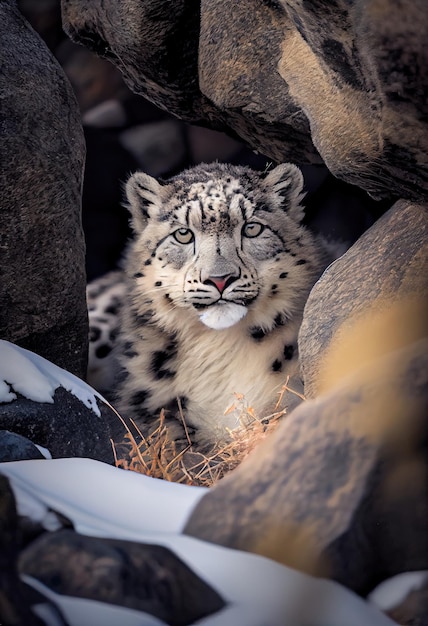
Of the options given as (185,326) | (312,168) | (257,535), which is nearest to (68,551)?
(257,535)

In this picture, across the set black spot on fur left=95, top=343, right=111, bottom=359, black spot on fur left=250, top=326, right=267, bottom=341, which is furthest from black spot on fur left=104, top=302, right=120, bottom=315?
black spot on fur left=250, top=326, right=267, bottom=341

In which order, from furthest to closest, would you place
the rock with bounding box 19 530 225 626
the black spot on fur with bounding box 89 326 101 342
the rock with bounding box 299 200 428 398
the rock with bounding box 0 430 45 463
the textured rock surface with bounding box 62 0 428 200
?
the black spot on fur with bounding box 89 326 101 342 → the rock with bounding box 0 430 45 463 → the rock with bounding box 299 200 428 398 → the textured rock surface with bounding box 62 0 428 200 → the rock with bounding box 19 530 225 626

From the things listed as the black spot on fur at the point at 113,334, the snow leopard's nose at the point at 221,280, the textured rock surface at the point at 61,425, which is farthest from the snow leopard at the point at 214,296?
the textured rock surface at the point at 61,425

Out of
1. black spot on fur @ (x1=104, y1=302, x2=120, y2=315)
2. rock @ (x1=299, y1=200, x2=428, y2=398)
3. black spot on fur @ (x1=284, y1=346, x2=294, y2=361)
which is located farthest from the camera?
black spot on fur @ (x1=104, y1=302, x2=120, y2=315)

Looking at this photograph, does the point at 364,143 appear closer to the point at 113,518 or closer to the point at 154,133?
the point at 113,518

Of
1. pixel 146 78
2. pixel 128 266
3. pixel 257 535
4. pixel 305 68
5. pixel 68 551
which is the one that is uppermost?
pixel 146 78

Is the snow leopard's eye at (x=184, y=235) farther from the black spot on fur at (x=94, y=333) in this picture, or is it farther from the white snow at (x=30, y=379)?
the black spot on fur at (x=94, y=333)

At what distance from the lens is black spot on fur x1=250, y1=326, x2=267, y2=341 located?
321 centimetres

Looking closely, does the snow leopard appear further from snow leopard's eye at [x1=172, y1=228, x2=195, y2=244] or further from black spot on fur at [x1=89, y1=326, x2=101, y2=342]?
black spot on fur at [x1=89, y1=326, x2=101, y2=342]

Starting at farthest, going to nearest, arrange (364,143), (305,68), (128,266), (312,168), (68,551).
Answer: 1. (312,168)
2. (128,266)
3. (305,68)
4. (364,143)
5. (68,551)

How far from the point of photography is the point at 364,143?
1.91 metres

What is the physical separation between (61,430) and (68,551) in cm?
122

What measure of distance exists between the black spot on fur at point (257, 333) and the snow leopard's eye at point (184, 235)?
0.44 meters

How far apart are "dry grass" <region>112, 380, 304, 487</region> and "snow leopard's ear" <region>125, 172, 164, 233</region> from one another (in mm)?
870
